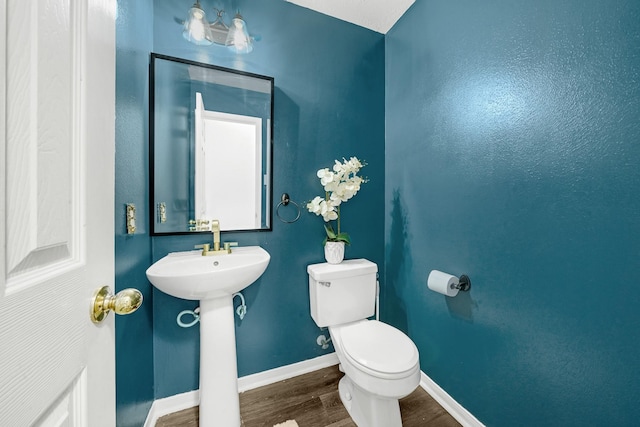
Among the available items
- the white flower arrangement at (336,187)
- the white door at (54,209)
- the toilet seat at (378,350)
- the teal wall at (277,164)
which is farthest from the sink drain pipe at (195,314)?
the white door at (54,209)

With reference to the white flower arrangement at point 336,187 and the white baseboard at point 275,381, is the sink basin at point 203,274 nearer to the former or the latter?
the white flower arrangement at point 336,187

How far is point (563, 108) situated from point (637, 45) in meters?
0.21

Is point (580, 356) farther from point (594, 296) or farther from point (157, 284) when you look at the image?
point (157, 284)

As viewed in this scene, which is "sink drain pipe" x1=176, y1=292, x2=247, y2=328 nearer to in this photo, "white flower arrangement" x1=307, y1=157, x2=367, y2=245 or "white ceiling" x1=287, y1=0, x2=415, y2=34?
"white flower arrangement" x1=307, y1=157, x2=367, y2=245

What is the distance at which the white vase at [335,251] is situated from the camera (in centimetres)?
154

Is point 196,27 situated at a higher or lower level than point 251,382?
higher

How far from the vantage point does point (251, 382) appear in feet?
4.90

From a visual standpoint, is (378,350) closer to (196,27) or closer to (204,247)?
(204,247)

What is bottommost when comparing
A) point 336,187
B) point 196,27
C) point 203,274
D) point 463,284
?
point 463,284

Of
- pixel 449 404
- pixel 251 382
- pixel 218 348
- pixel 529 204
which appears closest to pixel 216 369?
pixel 218 348

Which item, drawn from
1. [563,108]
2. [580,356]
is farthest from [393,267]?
[563,108]

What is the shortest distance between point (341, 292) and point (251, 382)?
0.79 meters

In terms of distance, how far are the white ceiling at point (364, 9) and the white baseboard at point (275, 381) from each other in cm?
236

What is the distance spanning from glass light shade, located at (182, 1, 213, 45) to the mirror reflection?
14cm
